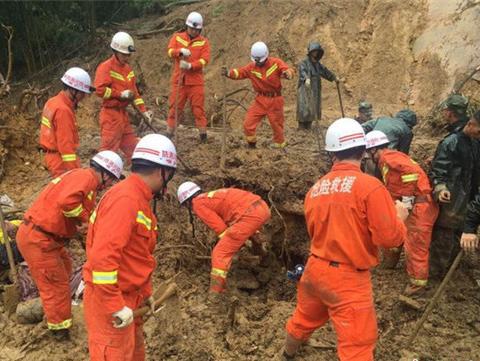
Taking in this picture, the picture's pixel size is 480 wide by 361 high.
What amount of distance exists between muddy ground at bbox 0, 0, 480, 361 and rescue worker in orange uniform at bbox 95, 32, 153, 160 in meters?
1.12

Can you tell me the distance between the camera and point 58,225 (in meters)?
4.34

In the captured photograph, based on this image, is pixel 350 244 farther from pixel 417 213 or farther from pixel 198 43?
pixel 198 43

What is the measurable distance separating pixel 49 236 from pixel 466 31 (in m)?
9.56

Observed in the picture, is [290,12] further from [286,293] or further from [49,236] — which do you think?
[49,236]

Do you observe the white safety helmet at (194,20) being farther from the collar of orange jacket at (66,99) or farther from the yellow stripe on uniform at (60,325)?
the yellow stripe on uniform at (60,325)

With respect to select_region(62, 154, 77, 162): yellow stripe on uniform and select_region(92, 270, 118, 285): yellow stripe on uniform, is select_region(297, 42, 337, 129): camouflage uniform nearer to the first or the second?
select_region(62, 154, 77, 162): yellow stripe on uniform

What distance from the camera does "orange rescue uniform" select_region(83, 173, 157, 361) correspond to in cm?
307

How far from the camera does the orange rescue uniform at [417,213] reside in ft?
17.0

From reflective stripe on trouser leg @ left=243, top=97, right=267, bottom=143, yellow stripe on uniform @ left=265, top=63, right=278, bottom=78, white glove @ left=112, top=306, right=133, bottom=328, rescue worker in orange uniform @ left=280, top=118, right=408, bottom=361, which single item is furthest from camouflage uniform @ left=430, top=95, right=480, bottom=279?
reflective stripe on trouser leg @ left=243, top=97, right=267, bottom=143

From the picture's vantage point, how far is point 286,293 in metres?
6.39

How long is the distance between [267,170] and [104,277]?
447 centimetres

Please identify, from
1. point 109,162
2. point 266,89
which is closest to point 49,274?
point 109,162

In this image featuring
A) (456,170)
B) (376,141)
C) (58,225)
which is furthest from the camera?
(376,141)

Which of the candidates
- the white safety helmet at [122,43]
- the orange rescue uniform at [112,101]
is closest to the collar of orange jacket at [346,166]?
the orange rescue uniform at [112,101]
